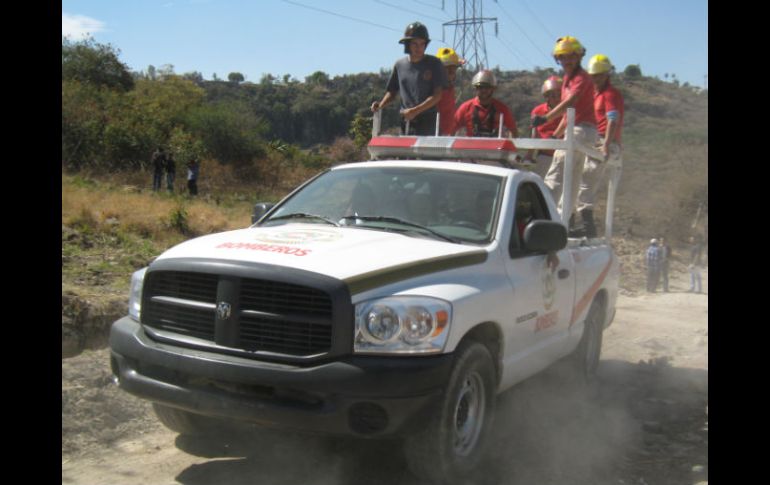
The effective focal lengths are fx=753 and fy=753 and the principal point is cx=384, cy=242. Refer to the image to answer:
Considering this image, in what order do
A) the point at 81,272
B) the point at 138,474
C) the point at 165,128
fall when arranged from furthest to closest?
the point at 165,128
the point at 81,272
the point at 138,474

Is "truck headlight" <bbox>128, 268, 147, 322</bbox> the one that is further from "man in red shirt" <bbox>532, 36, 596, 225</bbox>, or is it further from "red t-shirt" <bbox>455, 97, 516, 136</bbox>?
"red t-shirt" <bbox>455, 97, 516, 136</bbox>

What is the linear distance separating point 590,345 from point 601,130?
253cm

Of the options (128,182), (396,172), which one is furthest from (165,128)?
(396,172)

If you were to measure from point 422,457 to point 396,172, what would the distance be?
7.18 feet

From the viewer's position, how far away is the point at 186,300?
4.01 m

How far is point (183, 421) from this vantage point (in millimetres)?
4707

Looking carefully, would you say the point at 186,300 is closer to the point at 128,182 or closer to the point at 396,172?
the point at 396,172

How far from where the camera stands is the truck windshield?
4798 millimetres

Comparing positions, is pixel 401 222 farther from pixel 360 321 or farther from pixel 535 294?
pixel 360 321

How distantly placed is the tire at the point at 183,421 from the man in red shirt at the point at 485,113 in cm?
439

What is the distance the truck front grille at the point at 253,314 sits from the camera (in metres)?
3.71

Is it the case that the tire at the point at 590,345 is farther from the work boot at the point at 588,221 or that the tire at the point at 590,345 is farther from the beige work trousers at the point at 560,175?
the beige work trousers at the point at 560,175

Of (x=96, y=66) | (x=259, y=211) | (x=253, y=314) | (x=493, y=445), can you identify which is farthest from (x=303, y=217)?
(x=96, y=66)

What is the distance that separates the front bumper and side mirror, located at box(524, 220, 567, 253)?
1.37m
